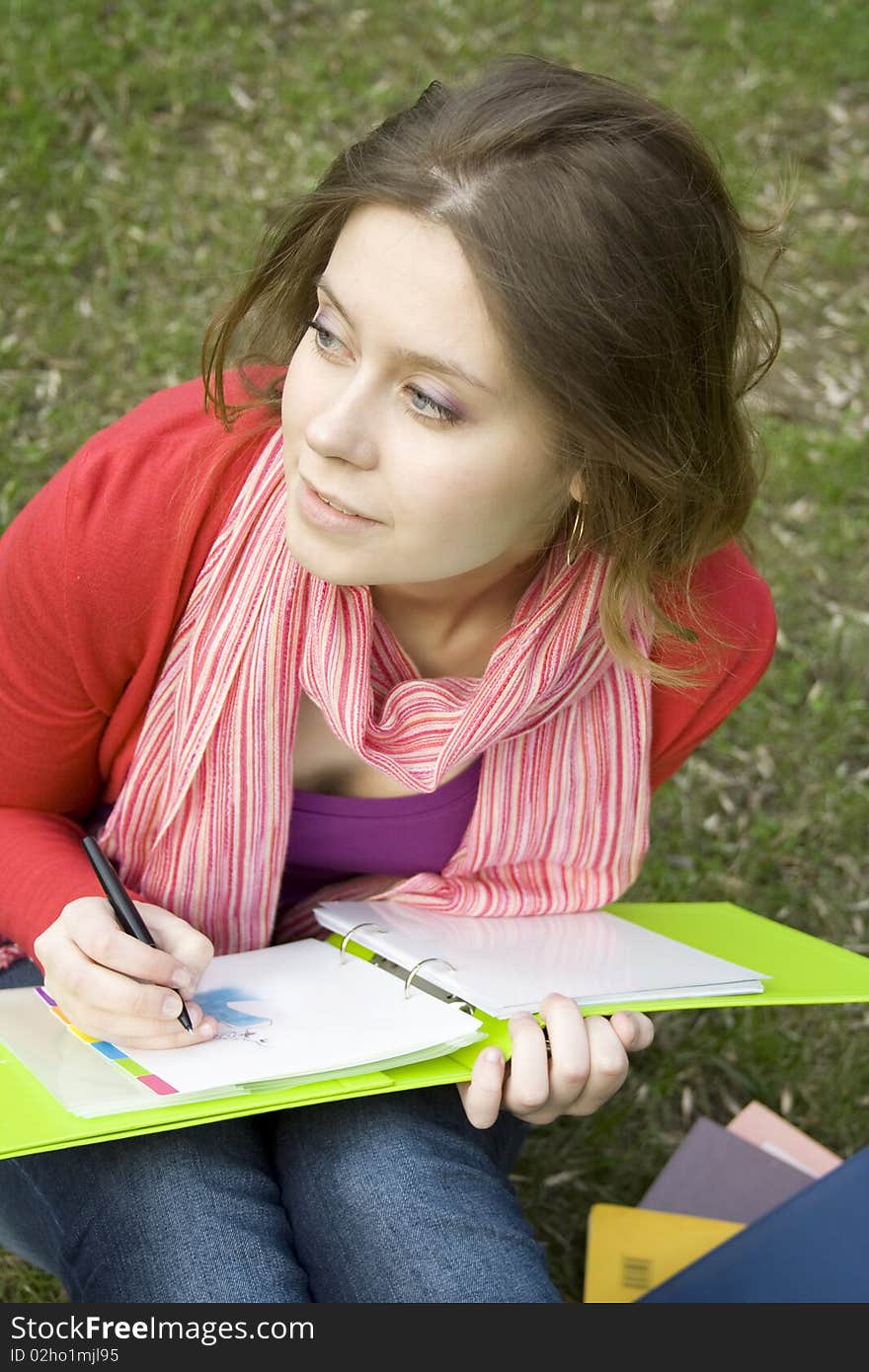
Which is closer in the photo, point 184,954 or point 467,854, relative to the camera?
point 184,954

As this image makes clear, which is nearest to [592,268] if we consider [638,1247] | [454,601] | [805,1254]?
[454,601]

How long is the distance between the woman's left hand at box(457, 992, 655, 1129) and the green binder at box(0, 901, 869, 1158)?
3 cm

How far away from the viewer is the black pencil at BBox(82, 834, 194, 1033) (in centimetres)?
179

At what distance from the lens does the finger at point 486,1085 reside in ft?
5.82

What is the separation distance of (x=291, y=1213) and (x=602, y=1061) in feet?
1.49

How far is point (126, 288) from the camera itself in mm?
4133

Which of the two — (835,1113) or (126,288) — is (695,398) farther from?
(126,288)

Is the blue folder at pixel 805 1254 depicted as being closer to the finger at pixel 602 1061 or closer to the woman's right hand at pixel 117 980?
the finger at pixel 602 1061

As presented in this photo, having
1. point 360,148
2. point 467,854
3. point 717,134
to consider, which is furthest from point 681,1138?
point 717,134

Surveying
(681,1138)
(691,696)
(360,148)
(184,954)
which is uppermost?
(360,148)

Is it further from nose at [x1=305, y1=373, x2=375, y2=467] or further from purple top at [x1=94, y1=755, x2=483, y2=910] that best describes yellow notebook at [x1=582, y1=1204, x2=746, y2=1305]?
nose at [x1=305, y1=373, x2=375, y2=467]

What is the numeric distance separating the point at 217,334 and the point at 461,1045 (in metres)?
1.00

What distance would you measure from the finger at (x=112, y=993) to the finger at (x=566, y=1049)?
442mm

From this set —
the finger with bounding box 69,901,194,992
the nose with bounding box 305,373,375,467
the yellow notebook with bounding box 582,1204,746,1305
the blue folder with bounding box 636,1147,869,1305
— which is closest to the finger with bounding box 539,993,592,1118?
the blue folder with bounding box 636,1147,869,1305
